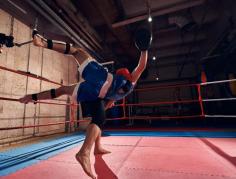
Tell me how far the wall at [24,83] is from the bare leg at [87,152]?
2927 millimetres

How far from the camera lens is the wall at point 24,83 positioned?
370 centimetres

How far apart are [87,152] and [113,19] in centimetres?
432

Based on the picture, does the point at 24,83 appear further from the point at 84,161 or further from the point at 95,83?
the point at 84,161

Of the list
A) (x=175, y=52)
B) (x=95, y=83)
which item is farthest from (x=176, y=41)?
(x=95, y=83)

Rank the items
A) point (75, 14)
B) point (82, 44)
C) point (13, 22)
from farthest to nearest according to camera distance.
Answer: point (82, 44)
point (75, 14)
point (13, 22)

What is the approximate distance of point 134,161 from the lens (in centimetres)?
200

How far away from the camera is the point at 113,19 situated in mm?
4941

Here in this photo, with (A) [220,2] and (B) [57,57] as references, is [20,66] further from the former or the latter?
(A) [220,2]

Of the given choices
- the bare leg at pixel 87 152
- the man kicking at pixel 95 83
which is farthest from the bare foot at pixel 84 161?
the man kicking at pixel 95 83

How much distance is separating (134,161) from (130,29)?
16.3 feet

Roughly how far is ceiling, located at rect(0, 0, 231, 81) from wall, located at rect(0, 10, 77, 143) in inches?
21.4

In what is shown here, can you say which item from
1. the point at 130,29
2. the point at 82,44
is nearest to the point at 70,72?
the point at 82,44

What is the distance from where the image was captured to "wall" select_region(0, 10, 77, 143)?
3.70m

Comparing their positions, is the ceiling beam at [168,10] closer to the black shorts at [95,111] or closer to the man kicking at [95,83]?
the man kicking at [95,83]
